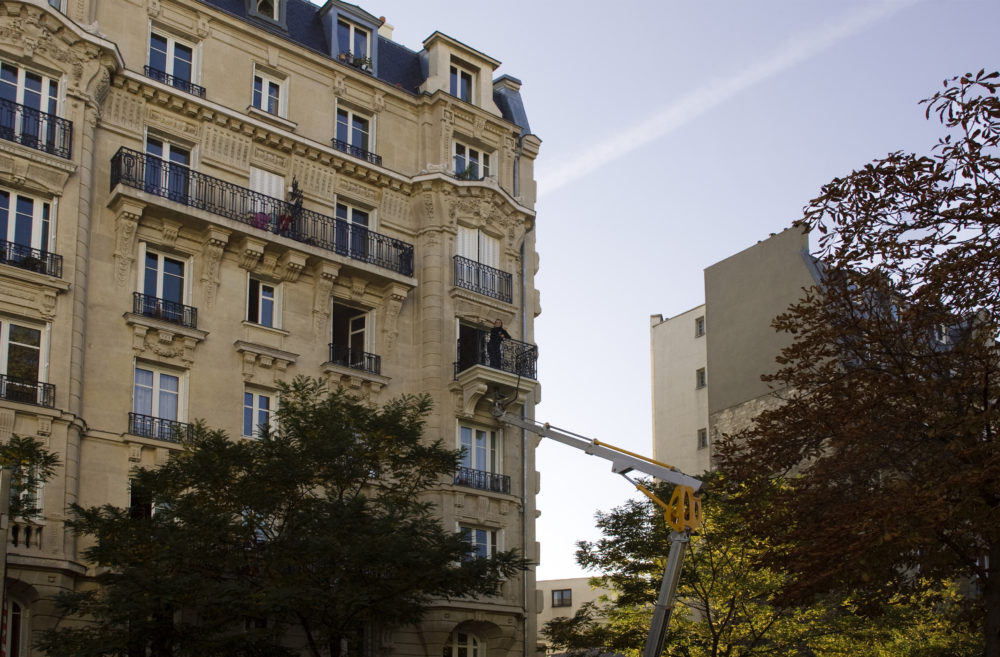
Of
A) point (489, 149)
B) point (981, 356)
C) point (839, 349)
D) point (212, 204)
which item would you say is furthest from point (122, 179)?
point (981, 356)

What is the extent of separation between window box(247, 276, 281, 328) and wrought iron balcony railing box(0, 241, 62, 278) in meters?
5.32

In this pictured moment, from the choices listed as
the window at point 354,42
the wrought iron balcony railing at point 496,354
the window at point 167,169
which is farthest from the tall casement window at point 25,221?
the wrought iron balcony railing at point 496,354

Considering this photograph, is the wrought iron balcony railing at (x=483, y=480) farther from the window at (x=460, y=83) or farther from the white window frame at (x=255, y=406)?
the window at (x=460, y=83)

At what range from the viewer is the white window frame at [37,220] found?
27438 millimetres

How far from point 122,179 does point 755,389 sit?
31.0 metres

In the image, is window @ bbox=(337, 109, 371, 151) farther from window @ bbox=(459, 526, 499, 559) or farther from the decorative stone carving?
window @ bbox=(459, 526, 499, 559)

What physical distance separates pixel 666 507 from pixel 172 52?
17171 mm

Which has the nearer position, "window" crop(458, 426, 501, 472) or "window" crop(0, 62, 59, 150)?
"window" crop(0, 62, 59, 150)

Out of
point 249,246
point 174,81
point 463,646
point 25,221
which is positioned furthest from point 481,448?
point 25,221

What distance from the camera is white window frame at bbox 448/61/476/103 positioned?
38031 millimetres

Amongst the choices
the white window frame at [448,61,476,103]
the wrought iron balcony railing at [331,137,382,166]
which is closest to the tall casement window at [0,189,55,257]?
the wrought iron balcony railing at [331,137,382,166]

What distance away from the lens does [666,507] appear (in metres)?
24.2

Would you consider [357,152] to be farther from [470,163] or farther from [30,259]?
[30,259]

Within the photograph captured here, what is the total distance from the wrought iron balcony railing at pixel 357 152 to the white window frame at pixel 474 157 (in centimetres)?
245
